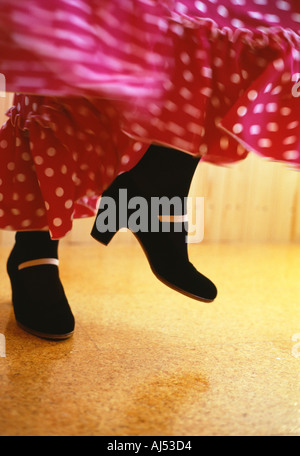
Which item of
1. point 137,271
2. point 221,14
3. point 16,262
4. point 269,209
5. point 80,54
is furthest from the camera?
point 269,209

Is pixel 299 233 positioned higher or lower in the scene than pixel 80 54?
lower

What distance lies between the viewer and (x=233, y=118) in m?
0.59

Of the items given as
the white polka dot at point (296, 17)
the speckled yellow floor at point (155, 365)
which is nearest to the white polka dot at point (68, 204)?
the speckled yellow floor at point (155, 365)

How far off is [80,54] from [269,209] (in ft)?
5.32

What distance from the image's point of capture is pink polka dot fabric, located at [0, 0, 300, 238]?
1.64 feet

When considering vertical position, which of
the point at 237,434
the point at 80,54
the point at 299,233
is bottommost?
the point at 299,233

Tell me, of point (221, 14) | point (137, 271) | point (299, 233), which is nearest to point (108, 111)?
point (221, 14)

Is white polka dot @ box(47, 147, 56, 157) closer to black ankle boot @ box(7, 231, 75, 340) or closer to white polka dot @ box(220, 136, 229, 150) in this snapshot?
black ankle boot @ box(7, 231, 75, 340)

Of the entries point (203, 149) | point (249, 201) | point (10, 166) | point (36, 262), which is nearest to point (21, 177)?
point (10, 166)

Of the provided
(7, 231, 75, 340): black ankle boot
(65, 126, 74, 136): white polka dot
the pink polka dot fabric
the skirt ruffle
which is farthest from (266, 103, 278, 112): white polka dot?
(7, 231, 75, 340): black ankle boot

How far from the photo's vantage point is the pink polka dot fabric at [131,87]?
50cm

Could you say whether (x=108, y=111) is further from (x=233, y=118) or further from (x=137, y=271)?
(x=137, y=271)

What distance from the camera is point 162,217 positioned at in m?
0.80

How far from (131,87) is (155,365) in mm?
421
